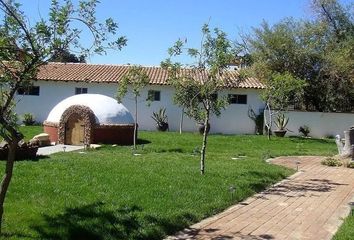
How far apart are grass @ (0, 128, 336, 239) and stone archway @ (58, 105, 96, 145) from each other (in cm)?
686

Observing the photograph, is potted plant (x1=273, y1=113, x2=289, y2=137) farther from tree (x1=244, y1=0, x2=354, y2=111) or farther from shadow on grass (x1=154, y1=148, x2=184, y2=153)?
shadow on grass (x1=154, y1=148, x2=184, y2=153)

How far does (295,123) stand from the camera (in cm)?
3136

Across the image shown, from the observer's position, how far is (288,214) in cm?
934

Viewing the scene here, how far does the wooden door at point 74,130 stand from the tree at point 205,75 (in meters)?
10.2

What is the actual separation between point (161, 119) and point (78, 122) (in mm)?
9546

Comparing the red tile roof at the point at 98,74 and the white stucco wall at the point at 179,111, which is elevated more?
the red tile roof at the point at 98,74

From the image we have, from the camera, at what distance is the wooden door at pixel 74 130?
2295cm

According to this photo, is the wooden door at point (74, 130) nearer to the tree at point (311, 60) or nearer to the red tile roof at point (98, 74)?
the red tile roof at point (98, 74)

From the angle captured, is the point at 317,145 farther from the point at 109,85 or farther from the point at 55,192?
the point at 55,192

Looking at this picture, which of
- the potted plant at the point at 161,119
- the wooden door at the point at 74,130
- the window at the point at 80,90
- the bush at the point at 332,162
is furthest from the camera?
the window at the point at 80,90

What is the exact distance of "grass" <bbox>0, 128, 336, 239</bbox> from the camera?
24.4 ft

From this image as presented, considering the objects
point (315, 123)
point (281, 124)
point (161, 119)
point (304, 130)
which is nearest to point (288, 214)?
point (281, 124)

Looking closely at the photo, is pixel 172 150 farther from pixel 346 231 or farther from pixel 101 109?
pixel 346 231

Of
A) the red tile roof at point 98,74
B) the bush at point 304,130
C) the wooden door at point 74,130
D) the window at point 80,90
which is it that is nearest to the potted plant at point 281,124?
the bush at point 304,130
